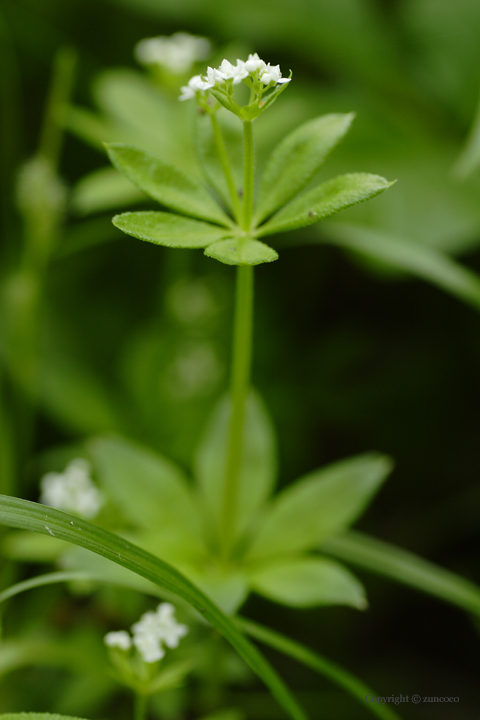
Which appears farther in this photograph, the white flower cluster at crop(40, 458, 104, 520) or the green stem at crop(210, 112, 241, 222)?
the white flower cluster at crop(40, 458, 104, 520)

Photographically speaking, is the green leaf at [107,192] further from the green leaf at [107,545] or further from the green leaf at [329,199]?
the green leaf at [107,545]

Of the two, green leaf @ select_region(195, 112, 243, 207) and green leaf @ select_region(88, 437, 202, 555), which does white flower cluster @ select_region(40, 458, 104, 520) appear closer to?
green leaf @ select_region(88, 437, 202, 555)

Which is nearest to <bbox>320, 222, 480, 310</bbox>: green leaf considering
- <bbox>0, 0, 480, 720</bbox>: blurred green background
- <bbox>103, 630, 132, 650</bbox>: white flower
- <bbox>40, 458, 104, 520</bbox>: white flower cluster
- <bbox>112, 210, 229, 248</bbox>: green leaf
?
<bbox>0, 0, 480, 720</bbox>: blurred green background

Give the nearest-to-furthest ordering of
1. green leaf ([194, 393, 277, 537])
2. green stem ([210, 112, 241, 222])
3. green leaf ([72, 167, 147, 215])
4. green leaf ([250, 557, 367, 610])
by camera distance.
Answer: green stem ([210, 112, 241, 222])
green leaf ([250, 557, 367, 610])
green leaf ([194, 393, 277, 537])
green leaf ([72, 167, 147, 215])

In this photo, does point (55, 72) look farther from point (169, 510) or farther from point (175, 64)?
point (169, 510)

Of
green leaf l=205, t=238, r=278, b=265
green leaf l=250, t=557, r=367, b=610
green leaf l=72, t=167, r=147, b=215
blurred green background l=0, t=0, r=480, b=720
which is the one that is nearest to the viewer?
green leaf l=205, t=238, r=278, b=265

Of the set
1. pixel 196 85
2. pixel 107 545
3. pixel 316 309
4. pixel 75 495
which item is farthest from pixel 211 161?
pixel 316 309

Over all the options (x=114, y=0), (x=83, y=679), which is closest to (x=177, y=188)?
(x=83, y=679)
